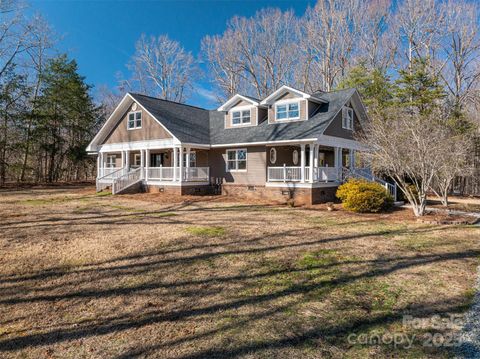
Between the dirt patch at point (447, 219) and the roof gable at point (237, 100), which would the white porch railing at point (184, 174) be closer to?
the roof gable at point (237, 100)

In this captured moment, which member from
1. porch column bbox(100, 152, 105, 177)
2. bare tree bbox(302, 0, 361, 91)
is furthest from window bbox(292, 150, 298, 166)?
bare tree bbox(302, 0, 361, 91)

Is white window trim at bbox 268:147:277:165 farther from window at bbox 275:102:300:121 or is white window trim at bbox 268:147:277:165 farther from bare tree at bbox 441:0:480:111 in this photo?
bare tree at bbox 441:0:480:111

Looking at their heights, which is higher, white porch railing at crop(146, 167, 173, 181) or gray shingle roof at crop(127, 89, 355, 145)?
gray shingle roof at crop(127, 89, 355, 145)

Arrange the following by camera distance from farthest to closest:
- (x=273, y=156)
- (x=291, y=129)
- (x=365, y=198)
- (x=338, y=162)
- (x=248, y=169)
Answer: (x=248, y=169)
(x=273, y=156)
(x=338, y=162)
(x=291, y=129)
(x=365, y=198)

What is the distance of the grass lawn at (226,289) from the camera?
3.64 m

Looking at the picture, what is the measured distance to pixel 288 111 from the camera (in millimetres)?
18219

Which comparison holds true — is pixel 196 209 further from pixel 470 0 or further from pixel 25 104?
pixel 470 0

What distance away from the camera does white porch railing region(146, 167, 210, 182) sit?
18948 mm

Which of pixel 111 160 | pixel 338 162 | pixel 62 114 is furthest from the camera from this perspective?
pixel 62 114

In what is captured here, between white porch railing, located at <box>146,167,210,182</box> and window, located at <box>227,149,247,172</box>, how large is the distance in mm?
1635

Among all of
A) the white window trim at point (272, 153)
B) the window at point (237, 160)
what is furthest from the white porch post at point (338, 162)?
the window at point (237, 160)

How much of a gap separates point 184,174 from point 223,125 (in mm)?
5045

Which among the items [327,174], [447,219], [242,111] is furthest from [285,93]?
[447,219]

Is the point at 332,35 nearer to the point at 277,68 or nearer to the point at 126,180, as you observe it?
the point at 277,68
